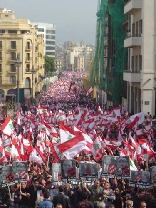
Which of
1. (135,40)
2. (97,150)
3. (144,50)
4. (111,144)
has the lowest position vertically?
(111,144)

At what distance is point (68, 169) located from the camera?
15719 mm

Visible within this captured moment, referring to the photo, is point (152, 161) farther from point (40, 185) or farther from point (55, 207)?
point (55, 207)

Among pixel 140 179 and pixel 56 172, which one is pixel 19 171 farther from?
pixel 140 179

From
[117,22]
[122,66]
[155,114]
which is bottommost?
[155,114]

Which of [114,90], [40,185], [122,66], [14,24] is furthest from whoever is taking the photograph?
[14,24]

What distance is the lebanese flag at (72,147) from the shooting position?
18984 millimetres

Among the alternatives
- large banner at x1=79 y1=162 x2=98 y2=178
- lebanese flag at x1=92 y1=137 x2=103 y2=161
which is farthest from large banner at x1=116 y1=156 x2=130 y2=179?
lebanese flag at x1=92 y1=137 x2=103 y2=161

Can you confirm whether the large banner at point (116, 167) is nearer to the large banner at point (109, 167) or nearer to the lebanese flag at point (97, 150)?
the large banner at point (109, 167)

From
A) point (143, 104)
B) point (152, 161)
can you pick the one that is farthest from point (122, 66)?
point (152, 161)

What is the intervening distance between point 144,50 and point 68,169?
101ft

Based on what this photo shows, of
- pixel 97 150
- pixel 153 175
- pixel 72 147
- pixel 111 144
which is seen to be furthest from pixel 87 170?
pixel 111 144

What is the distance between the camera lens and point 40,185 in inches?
585

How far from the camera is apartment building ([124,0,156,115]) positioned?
45219mm

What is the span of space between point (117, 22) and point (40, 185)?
43.1 meters
